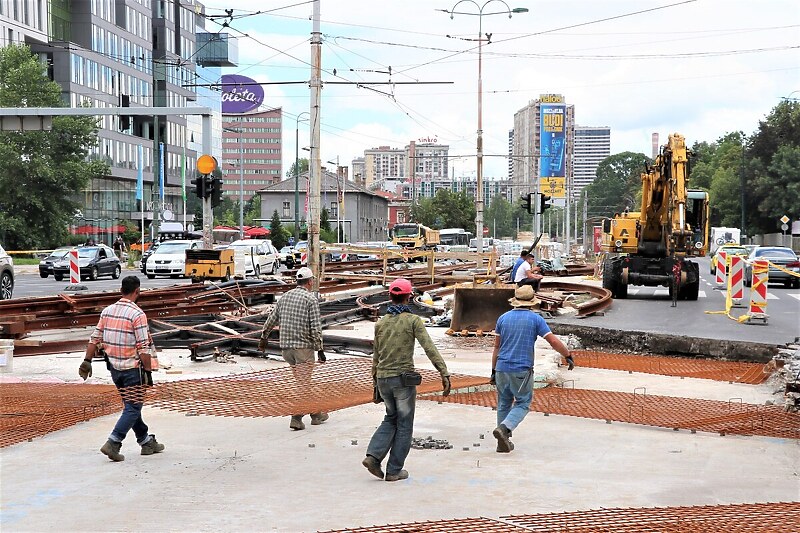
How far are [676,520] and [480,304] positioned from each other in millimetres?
13809

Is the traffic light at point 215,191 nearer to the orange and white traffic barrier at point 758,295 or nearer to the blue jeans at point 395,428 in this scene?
the orange and white traffic barrier at point 758,295

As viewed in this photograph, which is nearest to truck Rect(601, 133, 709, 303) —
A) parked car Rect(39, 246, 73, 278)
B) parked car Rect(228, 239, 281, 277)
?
parked car Rect(228, 239, 281, 277)

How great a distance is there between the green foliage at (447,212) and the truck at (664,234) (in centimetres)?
8712

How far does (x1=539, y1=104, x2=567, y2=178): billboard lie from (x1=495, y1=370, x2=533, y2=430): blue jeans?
44.3m

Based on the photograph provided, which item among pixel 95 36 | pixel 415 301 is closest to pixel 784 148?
pixel 95 36

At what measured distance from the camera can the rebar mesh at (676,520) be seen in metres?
6.58

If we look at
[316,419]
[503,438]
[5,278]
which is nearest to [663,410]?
[503,438]

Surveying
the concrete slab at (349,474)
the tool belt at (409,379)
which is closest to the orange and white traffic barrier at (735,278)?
the concrete slab at (349,474)

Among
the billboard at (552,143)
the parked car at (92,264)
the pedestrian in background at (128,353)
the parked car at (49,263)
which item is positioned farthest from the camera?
the billboard at (552,143)

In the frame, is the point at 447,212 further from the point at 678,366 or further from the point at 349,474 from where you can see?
the point at 349,474

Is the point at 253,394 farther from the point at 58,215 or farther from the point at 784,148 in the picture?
the point at 784,148

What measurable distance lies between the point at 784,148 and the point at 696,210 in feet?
186

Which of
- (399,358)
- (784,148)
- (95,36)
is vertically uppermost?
(95,36)

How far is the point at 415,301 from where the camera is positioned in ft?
82.9
